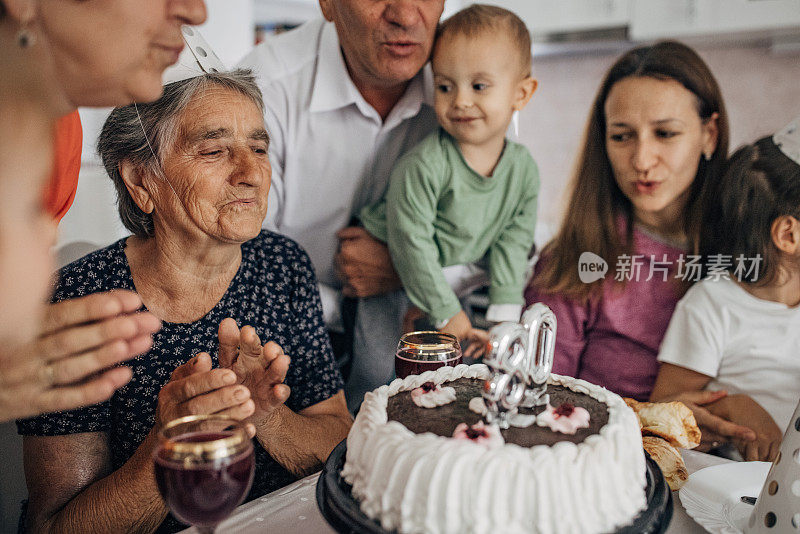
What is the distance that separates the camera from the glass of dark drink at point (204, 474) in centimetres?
69

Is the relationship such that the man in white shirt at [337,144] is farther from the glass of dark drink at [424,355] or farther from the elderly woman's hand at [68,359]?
the elderly woman's hand at [68,359]

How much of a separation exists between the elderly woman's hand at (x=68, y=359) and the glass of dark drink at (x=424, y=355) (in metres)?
0.55

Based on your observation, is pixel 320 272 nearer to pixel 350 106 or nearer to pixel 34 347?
pixel 350 106

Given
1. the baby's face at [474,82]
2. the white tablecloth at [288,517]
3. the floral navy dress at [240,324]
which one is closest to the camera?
the white tablecloth at [288,517]

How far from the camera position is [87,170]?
144 centimetres

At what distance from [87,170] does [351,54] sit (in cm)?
73

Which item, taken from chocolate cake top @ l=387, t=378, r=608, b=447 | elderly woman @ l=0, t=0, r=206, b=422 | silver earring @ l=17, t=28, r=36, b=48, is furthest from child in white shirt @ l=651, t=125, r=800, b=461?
silver earring @ l=17, t=28, r=36, b=48

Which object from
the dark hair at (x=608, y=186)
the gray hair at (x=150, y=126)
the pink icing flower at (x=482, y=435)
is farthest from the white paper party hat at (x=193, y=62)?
the dark hair at (x=608, y=186)

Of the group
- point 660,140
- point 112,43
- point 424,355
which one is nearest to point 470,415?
point 424,355

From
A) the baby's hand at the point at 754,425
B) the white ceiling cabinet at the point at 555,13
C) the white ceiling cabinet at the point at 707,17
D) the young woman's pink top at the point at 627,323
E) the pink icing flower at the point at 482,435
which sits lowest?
the baby's hand at the point at 754,425

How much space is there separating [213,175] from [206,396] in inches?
19.4

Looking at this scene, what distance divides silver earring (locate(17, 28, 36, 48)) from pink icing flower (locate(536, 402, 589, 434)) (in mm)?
691

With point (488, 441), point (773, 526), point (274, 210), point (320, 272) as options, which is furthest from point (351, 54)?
point (773, 526)

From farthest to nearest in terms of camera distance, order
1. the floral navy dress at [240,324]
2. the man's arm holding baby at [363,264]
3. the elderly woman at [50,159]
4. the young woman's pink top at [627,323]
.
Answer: the man's arm holding baby at [363,264] < the young woman's pink top at [627,323] < the floral navy dress at [240,324] < the elderly woman at [50,159]
